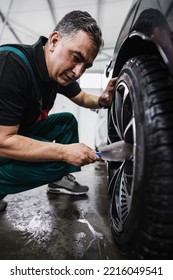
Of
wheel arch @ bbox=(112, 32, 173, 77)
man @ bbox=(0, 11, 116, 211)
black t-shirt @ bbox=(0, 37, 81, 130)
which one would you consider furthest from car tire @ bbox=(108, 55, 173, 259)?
black t-shirt @ bbox=(0, 37, 81, 130)

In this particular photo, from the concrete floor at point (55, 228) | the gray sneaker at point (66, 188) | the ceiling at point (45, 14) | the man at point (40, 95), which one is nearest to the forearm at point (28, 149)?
the man at point (40, 95)

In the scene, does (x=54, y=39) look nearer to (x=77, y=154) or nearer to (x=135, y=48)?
(x=135, y=48)

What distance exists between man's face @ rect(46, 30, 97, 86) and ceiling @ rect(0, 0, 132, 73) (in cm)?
247

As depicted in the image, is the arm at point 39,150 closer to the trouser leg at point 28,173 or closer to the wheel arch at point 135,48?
the trouser leg at point 28,173

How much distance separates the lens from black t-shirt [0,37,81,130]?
843mm

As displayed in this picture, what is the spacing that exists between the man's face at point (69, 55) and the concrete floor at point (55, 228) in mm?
620

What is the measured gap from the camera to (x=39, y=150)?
870 mm

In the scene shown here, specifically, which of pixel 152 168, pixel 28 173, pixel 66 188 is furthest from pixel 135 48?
pixel 66 188

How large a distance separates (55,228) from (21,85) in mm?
588

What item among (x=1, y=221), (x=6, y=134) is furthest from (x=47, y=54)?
(x=1, y=221)

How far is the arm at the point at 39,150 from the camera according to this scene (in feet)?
2.80

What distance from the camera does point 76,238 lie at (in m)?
0.86
